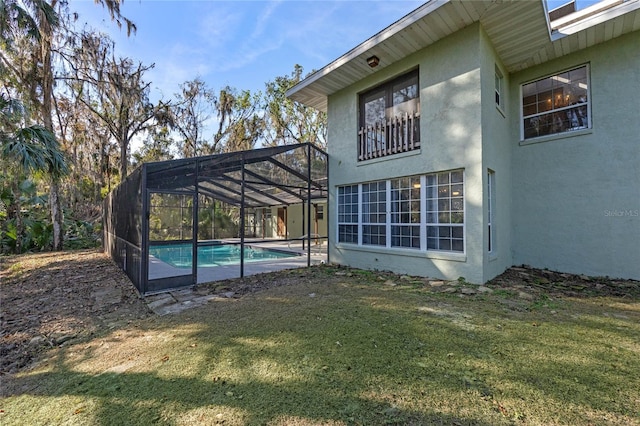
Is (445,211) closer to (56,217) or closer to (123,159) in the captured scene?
(56,217)

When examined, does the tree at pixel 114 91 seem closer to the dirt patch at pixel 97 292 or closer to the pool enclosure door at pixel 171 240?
the dirt patch at pixel 97 292

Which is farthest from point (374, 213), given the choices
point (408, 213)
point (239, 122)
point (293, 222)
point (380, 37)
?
point (239, 122)

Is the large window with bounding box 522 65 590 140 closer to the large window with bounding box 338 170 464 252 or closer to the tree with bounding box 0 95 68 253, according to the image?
the large window with bounding box 338 170 464 252

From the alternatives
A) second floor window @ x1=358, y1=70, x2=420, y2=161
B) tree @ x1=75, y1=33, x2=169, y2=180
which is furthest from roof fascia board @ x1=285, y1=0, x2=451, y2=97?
tree @ x1=75, y1=33, x2=169, y2=180

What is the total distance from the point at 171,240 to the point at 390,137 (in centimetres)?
585

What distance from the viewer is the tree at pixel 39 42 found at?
8.50 m

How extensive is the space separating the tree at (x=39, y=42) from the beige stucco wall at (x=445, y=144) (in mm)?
9065

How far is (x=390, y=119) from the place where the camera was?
24.9ft

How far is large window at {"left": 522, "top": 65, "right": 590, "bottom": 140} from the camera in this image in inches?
269

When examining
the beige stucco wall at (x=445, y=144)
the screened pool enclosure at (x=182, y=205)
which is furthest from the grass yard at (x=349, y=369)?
the screened pool enclosure at (x=182, y=205)

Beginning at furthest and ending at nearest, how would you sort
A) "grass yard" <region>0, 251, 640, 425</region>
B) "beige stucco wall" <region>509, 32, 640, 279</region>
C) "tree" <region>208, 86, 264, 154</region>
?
"tree" <region>208, 86, 264, 154</region> < "beige stucco wall" <region>509, 32, 640, 279</region> < "grass yard" <region>0, 251, 640, 425</region>

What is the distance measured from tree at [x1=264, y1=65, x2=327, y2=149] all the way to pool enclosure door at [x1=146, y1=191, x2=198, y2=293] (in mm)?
15124

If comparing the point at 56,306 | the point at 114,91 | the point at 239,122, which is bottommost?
the point at 56,306

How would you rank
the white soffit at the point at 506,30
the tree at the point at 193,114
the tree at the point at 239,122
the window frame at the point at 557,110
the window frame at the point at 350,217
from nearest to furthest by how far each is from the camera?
the white soffit at the point at 506,30 → the window frame at the point at 557,110 → the window frame at the point at 350,217 → the tree at the point at 193,114 → the tree at the point at 239,122
